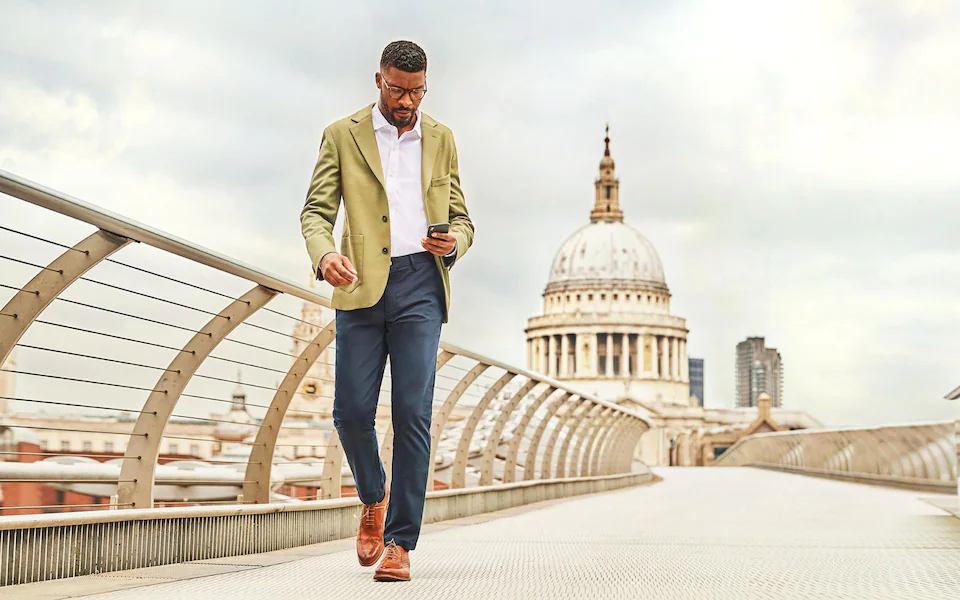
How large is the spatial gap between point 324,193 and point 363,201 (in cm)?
15

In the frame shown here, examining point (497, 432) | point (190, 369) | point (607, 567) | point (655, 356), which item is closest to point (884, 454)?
point (497, 432)

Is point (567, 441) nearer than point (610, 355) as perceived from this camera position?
Yes

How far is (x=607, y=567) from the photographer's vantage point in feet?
16.5

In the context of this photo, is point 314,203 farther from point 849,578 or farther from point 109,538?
point 849,578

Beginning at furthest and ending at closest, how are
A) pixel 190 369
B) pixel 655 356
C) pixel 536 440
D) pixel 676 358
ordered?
pixel 676 358, pixel 655 356, pixel 536 440, pixel 190 369

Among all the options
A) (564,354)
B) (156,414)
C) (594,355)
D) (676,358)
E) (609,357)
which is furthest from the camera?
(676,358)

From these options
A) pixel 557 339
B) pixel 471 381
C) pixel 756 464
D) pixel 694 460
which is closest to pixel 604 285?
pixel 557 339

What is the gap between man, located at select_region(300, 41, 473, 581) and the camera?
4.57 m

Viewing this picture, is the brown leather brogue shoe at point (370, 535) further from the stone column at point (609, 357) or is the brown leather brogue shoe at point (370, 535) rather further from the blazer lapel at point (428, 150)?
the stone column at point (609, 357)

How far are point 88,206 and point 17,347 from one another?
0.48 metres

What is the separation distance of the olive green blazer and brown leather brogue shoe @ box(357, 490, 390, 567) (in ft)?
2.38

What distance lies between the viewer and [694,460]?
10956 centimetres

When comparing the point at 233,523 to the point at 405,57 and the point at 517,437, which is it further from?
the point at 517,437

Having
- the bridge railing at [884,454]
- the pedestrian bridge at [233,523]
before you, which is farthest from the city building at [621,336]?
the pedestrian bridge at [233,523]
